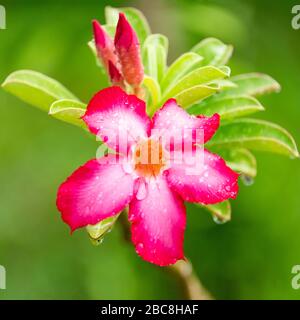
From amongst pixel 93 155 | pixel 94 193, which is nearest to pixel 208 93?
pixel 94 193

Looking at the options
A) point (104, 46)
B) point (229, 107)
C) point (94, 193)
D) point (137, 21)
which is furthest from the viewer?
point (137, 21)

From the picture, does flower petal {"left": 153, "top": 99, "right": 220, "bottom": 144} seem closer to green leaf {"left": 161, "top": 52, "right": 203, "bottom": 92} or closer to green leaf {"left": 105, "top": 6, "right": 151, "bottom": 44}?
green leaf {"left": 161, "top": 52, "right": 203, "bottom": 92}

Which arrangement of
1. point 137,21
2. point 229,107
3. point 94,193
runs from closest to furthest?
point 94,193 → point 229,107 → point 137,21

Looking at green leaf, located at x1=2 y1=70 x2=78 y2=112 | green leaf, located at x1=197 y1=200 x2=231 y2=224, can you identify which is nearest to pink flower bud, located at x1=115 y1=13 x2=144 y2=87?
green leaf, located at x1=2 y1=70 x2=78 y2=112

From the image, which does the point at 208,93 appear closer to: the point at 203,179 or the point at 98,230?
the point at 203,179
